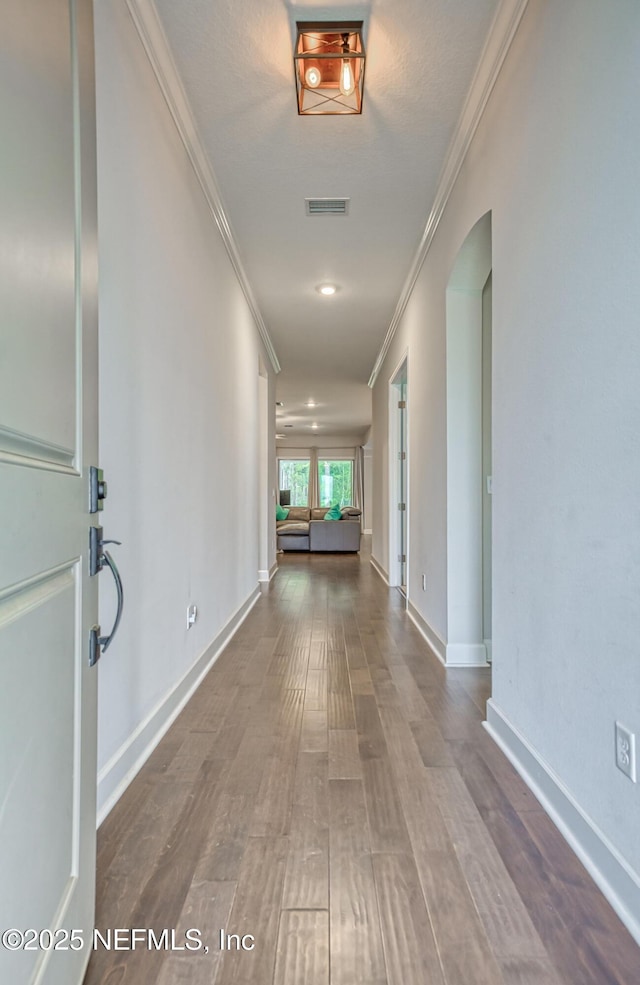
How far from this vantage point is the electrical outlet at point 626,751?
1151 mm

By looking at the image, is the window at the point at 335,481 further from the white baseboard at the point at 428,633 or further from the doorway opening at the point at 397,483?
the white baseboard at the point at 428,633

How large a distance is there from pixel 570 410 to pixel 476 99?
1.60 meters

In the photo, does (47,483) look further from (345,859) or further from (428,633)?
(428,633)

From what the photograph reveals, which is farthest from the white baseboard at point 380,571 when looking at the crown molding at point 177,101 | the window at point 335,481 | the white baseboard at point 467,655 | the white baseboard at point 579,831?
the window at point 335,481

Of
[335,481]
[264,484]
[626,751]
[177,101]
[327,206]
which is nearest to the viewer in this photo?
[626,751]

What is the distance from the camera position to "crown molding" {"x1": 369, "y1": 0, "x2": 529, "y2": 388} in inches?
70.6

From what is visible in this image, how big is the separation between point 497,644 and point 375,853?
96 cm

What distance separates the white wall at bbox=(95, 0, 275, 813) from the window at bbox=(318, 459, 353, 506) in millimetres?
11461

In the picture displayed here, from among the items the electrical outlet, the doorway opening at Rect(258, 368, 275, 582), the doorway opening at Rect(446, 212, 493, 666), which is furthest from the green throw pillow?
the electrical outlet

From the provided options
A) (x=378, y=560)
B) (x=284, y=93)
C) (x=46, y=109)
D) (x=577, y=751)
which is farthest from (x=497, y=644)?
(x=378, y=560)

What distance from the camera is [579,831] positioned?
1.36 metres

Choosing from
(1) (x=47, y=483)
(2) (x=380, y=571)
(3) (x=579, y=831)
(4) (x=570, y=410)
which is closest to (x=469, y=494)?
(4) (x=570, y=410)

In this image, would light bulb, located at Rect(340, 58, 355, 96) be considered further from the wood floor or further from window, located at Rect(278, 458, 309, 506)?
window, located at Rect(278, 458, 309, 506)

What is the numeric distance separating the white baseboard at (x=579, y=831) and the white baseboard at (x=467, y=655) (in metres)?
0.91
